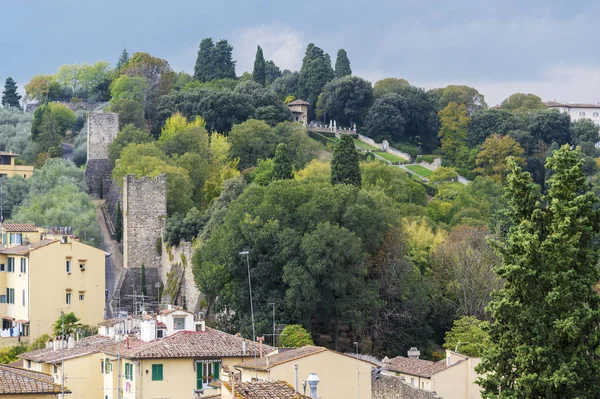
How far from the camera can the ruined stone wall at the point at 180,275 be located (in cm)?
6450

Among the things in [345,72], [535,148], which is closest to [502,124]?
[535,148]

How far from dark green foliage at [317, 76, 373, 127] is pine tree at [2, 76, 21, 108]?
88.6 ft

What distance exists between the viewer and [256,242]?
56250 millimetres

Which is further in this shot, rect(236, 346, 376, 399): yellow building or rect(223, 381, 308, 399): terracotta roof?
rect(236, 346, 376, 399): yellow building

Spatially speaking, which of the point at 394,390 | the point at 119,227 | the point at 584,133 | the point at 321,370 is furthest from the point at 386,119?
the point at 321,370

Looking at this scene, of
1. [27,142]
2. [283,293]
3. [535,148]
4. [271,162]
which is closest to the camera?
[283,293]

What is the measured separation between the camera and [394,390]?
41125mm

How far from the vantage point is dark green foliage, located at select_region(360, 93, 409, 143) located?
113m

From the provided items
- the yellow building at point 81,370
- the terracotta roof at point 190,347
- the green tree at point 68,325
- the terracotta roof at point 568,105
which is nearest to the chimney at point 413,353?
the green tree at point 68,325

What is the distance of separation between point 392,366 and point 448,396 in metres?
4.57

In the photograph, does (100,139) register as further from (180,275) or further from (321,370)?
(321,370)

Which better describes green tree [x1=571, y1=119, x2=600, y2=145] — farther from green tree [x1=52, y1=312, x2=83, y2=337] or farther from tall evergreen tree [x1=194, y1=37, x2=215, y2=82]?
green tree [x1=52, y1=312, x2=83, y2=337]

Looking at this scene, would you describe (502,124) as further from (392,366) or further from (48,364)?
(48,364)

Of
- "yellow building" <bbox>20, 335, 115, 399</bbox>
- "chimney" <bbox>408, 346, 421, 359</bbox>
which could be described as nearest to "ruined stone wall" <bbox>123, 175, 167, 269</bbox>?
"chimney" <bbox>408, 346, 421, 359</bbox>
